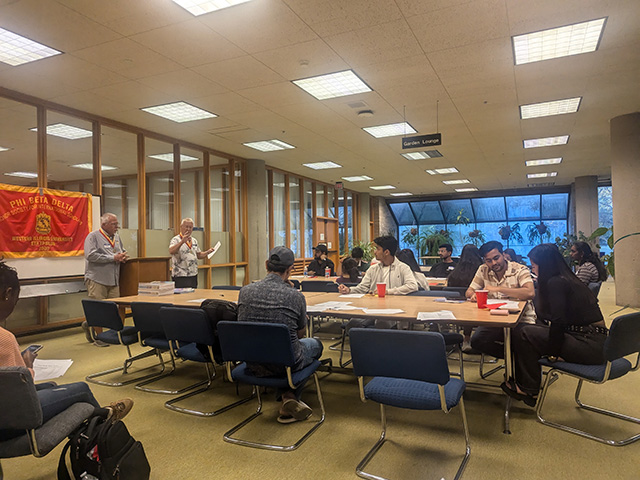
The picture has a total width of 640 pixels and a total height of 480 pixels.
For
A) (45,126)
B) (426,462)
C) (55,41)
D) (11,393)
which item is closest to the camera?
(11,393)

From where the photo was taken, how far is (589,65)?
5.25m

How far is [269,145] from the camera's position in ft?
30.0

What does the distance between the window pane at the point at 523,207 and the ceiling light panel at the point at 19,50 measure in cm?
1786

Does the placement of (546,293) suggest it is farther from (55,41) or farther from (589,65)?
(55,41)

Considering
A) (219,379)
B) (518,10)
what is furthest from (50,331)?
(518,10)

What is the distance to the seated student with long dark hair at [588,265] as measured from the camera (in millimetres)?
5969

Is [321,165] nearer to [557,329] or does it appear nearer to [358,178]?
[358,178]

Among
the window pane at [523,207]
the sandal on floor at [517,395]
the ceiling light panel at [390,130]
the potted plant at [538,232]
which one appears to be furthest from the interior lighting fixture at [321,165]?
the potted plant at [538,232]

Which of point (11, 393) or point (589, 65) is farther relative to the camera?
point (589, 65)

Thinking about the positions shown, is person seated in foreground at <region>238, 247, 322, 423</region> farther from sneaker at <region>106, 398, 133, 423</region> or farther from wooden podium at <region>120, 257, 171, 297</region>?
wooden podium at <region>120, 257, 171, 297</region>

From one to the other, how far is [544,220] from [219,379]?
17.8m

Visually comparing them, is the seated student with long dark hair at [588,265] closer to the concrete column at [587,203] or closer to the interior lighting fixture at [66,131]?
the interior lighting fixture at [66,131]

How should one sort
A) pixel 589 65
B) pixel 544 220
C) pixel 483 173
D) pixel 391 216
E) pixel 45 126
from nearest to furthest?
1. pixel 589 65
2. pixel 45 126
3. pixel 483 173
4. pixel 544 220
5. pixel 391 216

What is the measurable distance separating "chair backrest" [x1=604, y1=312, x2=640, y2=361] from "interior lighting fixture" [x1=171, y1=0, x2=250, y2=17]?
3.79m
